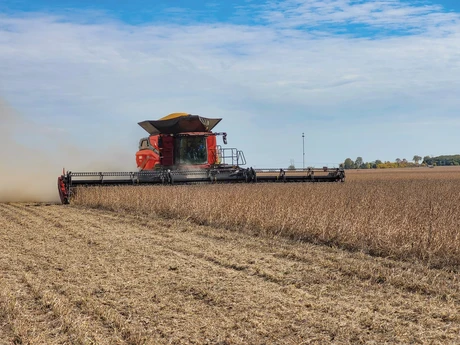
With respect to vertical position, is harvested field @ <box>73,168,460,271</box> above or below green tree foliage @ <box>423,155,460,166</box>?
below

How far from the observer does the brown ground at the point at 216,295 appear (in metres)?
4.57

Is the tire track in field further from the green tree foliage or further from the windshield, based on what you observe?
the green tree foliage

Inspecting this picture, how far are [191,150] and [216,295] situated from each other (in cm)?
1311

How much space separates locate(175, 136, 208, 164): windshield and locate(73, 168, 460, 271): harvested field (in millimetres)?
3004

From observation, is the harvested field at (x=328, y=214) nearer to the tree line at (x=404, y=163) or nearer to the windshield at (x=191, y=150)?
the windshield at (x=191, y=150)

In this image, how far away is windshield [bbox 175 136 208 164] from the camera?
18469 mm

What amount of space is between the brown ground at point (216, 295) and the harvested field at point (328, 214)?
0.56m

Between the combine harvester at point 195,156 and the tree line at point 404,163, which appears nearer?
the combine harvester at point 195,156

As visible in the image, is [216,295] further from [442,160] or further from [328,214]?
[442,160]

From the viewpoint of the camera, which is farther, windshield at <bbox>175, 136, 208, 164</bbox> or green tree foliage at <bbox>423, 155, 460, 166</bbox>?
green tree foliage at <bbox>423, 155, 460, 166</bbox>

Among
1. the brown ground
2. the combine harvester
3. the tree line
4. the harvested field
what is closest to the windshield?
the combine harvester

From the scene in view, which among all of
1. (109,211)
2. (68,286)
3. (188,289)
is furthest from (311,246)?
(109,211)

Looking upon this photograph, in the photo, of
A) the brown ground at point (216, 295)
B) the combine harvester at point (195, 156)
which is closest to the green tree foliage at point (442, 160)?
the combine harvester at point (195, 156)

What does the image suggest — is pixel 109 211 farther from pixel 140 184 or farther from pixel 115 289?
pixel 115 289
